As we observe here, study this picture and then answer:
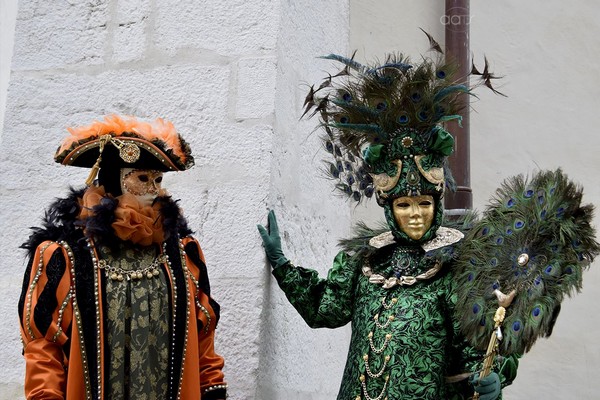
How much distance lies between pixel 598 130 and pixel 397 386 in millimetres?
2821

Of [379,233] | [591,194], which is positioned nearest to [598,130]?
[591,194]

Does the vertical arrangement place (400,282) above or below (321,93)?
below

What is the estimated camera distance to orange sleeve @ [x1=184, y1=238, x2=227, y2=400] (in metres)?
3.92

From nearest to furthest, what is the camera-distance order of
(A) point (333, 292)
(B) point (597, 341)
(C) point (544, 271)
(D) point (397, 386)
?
(C) point (544, 271) < (D) point (397, 386) < (A) point (333, 292) < (B) point (597, 341)

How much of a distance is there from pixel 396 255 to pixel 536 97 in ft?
8.01

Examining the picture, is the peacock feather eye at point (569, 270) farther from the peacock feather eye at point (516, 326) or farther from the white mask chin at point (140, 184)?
the white mask chin at point (140, 184)

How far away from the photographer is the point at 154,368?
3.76 metres

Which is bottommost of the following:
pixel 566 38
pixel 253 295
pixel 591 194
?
pixel 253 295

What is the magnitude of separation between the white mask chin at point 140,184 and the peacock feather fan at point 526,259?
105cm

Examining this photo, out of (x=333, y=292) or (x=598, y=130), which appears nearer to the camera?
(x=333, y=292)

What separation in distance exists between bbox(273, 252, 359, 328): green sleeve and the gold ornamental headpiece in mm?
621

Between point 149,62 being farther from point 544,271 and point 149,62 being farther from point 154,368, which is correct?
point 544,271

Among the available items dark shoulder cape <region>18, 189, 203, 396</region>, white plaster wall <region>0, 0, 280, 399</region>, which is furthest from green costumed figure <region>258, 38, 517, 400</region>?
dark shoulder cape <region>18, 189, 203, 396</region>

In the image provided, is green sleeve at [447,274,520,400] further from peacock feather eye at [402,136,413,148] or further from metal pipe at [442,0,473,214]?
metal pipe at [442,0,473,214]
